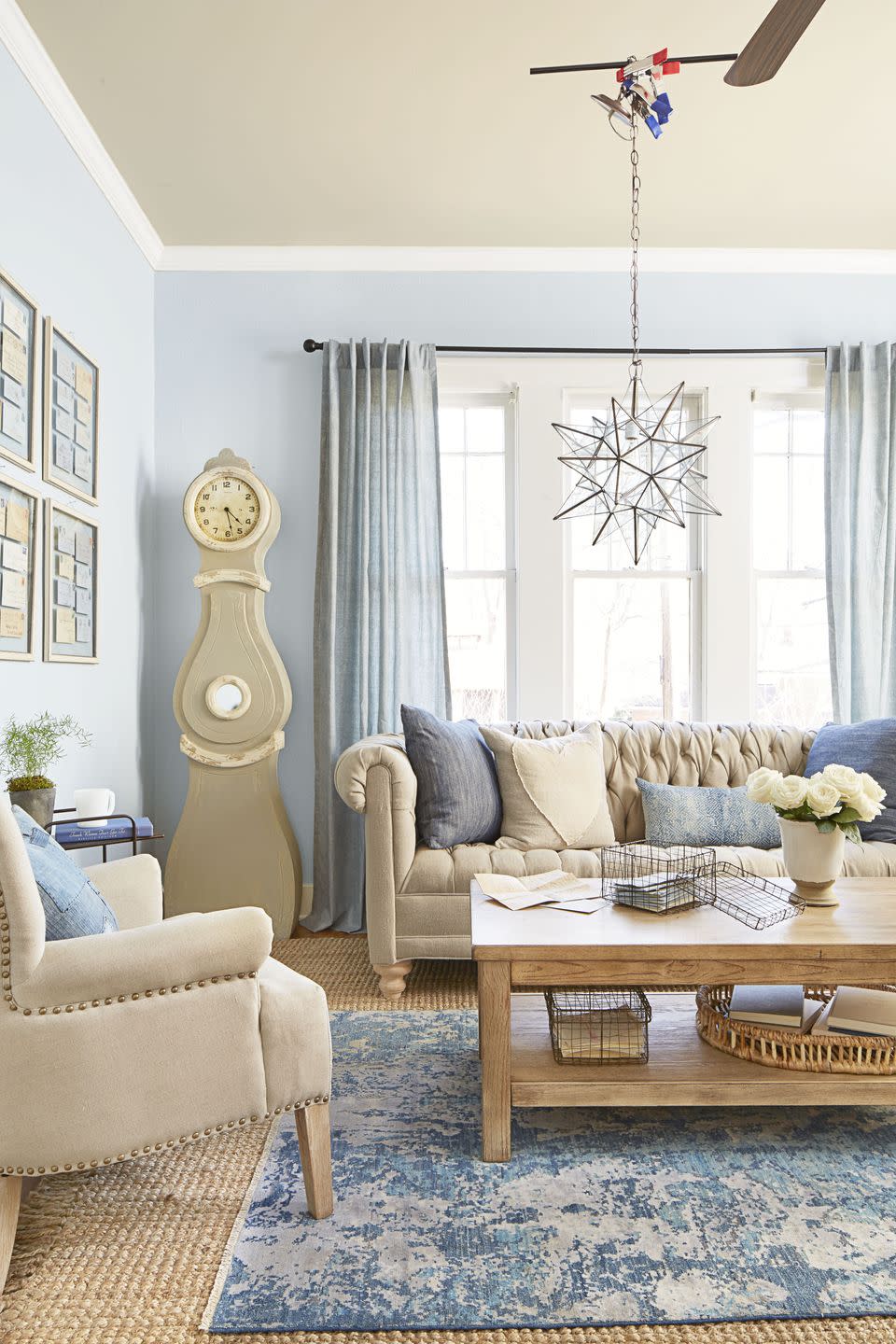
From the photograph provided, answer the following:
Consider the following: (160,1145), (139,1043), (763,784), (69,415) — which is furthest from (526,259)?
(160,1145)

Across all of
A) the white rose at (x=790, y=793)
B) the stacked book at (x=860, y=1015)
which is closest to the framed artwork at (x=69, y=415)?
the white rose at (x=790, y=793)

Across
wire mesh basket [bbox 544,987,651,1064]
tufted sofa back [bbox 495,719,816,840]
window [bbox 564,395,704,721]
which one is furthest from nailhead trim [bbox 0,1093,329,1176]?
window [bbox 564,395,704,721]

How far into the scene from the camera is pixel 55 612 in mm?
2947

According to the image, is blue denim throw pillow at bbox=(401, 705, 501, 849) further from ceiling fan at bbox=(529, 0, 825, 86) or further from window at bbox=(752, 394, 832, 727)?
ceiling fan at bbox=(529, 0, 825, 86)

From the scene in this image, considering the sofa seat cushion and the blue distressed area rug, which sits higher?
the sofa seat cushion

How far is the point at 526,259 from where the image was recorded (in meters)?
4.04

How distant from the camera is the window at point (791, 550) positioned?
4.19m

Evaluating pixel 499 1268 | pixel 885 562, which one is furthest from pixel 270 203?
pixel 499 1268

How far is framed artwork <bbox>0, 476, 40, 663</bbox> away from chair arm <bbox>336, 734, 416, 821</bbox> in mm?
1024

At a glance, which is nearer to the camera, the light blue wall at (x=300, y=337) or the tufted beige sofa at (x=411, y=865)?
the tufted beige sofa at (x=411, y=865)

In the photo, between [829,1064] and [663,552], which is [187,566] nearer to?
[663,552]

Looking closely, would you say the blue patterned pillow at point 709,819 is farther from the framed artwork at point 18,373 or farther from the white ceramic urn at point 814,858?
the framed artwork at point 18,373

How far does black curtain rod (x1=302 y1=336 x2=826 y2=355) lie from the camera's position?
13.2 ft

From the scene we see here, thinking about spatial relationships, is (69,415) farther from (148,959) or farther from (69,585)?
(148,959)
